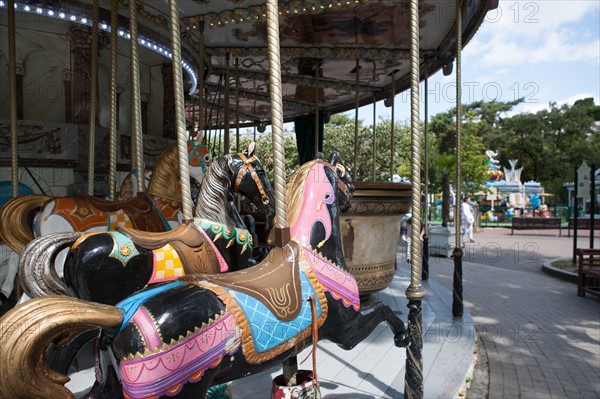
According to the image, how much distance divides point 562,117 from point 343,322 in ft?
156

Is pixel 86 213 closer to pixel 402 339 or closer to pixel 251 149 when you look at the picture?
pixel 251 149

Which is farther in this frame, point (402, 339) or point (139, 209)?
point (139, 209)

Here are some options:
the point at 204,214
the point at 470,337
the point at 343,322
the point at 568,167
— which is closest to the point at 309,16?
the point at 204,214

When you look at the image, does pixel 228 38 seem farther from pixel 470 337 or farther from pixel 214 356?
pixel 214 356

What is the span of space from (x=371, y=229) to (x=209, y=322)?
3.48m

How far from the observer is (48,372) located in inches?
51.9

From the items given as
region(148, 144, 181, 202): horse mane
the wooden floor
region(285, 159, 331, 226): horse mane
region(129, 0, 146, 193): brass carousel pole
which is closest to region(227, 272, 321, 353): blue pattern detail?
region(285, 159, 331, 226): horse mane

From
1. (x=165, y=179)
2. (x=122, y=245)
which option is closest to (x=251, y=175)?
(x=122, y=245)

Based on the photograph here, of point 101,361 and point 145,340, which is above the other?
point 145,340

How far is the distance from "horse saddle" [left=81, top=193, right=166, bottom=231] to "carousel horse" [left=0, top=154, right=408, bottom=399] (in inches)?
75.7

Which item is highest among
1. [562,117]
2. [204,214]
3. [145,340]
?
[562,117]

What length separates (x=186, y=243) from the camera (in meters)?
2.78

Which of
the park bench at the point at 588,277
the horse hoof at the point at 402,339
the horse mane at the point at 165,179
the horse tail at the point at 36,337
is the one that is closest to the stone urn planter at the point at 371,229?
the horse mane at the point at 165,179

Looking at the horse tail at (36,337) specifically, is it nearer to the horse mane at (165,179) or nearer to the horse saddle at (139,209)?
the horse saddle at (139,209)
